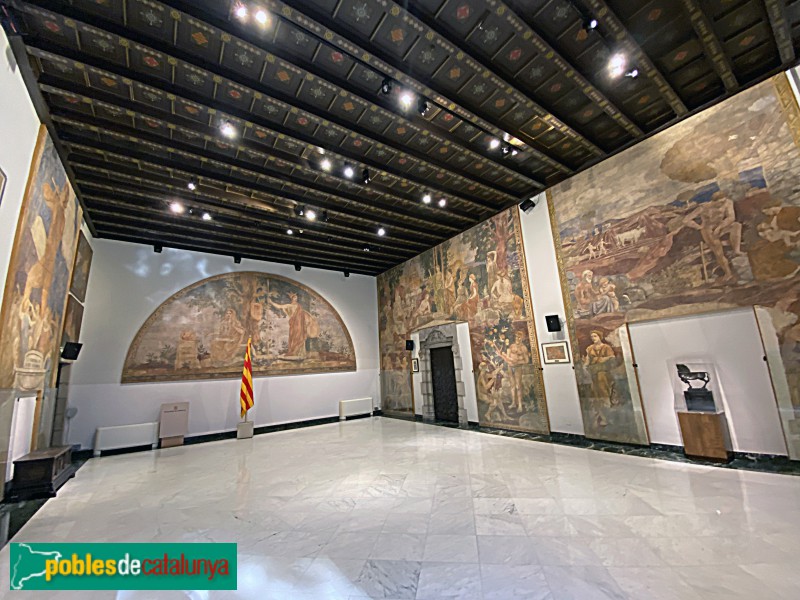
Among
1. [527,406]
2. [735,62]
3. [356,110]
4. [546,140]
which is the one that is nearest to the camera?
[735,62]

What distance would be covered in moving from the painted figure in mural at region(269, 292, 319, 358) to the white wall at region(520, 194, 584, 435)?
6.73 meters

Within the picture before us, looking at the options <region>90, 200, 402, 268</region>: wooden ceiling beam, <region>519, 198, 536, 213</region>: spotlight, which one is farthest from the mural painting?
<region>519, 198, 536, 213</region>: spotlight

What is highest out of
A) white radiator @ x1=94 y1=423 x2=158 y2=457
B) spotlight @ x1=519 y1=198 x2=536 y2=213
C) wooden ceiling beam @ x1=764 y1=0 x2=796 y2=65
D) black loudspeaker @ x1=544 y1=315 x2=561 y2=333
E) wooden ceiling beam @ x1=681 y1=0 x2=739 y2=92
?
wooden ceiling beam @ x1=681 y1=0 x2=739 y2=92

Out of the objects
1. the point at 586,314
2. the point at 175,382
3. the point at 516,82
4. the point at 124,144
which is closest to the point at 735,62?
the point at 516,82

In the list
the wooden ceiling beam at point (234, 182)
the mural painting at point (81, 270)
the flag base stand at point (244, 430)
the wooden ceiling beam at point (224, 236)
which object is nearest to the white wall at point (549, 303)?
the wooden ceiling beam at point (234, 182)

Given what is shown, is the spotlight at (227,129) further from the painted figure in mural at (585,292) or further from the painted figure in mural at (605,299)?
the painted figure in mural at (605,299)

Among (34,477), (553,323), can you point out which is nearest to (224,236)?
(34,477)

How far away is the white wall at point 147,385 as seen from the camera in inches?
280

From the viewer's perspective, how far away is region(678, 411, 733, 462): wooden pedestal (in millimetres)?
4262

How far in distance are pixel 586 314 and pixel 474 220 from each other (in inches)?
137

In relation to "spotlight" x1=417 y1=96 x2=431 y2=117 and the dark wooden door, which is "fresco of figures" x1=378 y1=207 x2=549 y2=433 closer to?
the dark wooden door

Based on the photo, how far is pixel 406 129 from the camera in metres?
5.00

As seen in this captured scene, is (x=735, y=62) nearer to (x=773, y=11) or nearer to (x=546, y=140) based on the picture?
(x=773, y=11)

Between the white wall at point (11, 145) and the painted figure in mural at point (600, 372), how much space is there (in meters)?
8.23
